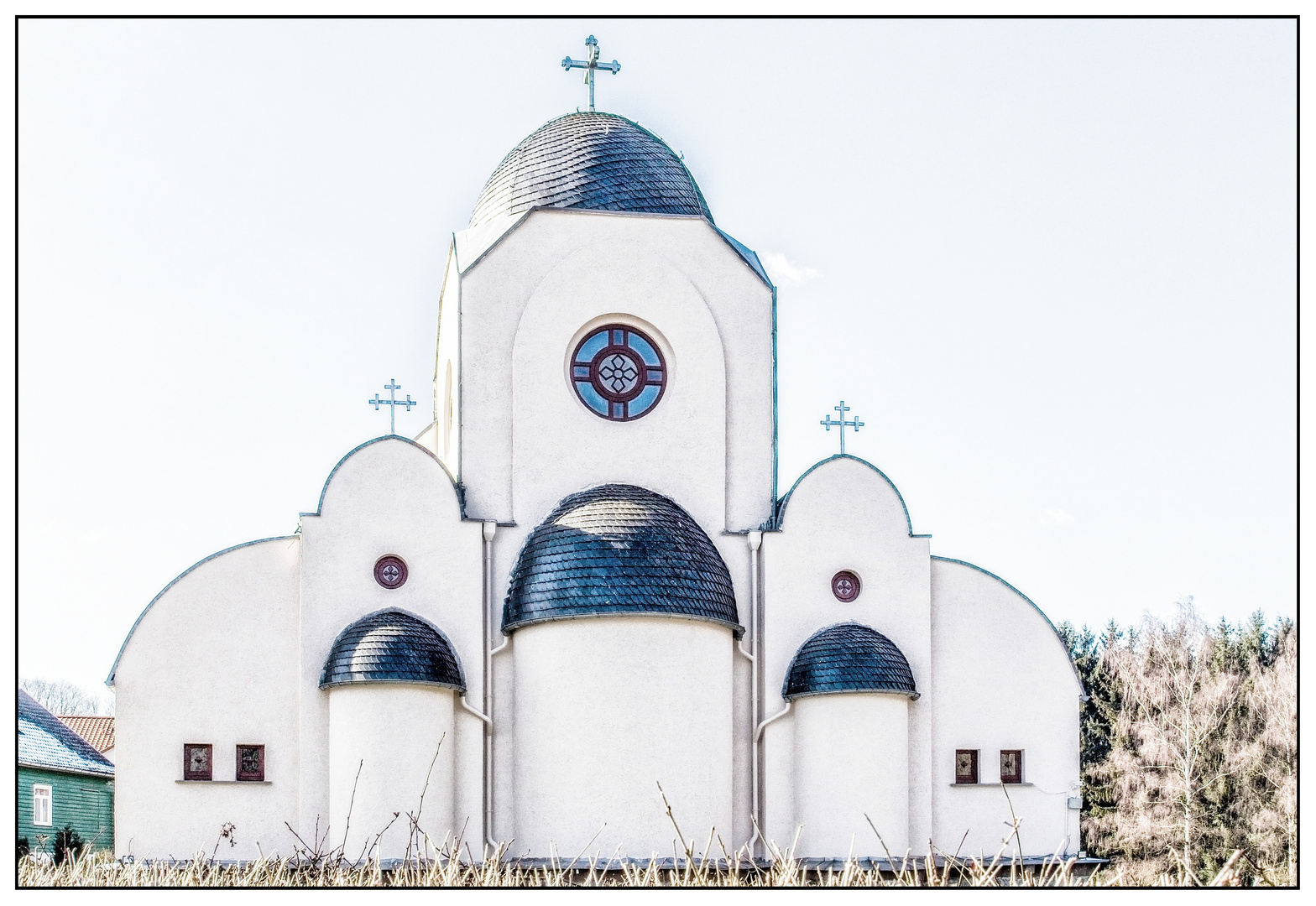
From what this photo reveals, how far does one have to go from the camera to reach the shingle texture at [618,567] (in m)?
20.0

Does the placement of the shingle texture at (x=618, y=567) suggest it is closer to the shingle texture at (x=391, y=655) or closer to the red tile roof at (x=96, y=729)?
the shingle texture at (x=391, y=655)

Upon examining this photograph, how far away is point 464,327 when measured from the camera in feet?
72.3

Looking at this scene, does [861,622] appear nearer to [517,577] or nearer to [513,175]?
[517,577]

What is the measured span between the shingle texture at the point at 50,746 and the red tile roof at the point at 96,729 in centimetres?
482

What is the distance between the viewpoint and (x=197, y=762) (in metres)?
20.3

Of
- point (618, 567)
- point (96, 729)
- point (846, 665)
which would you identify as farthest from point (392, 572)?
point (96, 729)

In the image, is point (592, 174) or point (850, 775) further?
point (592, 174)

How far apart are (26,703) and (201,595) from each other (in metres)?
11.7

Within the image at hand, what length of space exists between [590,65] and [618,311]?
4.76m

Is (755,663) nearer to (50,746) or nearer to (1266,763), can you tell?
(1266,763)

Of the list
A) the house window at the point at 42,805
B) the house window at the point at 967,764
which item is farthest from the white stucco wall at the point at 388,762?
the house window at the point at 42,805

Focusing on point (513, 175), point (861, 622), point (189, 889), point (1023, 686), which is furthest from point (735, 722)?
point (189, 889)
